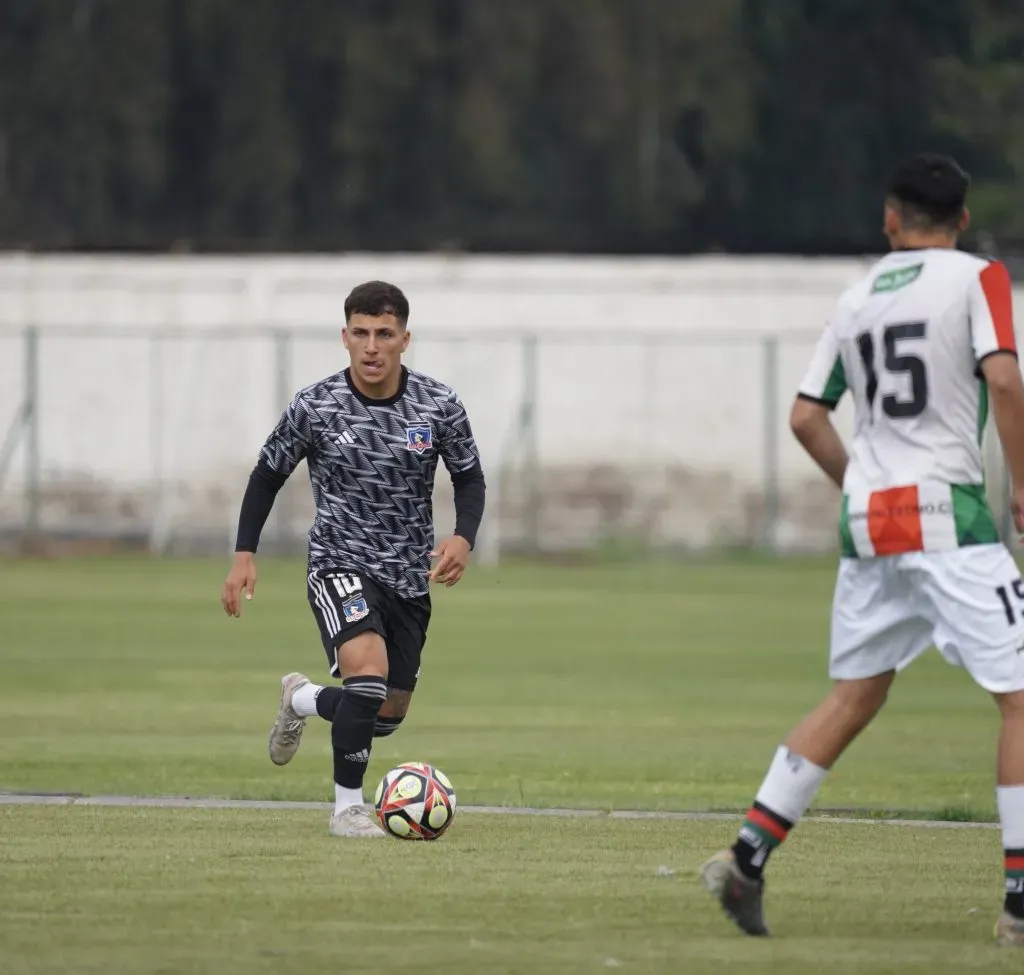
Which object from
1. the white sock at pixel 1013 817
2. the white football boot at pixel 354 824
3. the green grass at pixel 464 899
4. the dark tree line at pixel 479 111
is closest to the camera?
the green grass at pixel 464 899

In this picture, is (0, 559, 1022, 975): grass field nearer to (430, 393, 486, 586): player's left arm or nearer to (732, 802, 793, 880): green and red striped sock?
(732, 802, 793, 880): green and red striped sock

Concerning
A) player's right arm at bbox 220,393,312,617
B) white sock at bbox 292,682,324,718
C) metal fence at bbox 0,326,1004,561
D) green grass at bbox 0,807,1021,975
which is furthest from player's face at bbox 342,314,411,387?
metal fence at bbox 0,326,1004,561

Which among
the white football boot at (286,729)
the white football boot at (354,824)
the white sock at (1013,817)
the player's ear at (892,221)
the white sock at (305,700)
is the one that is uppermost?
the player's ear at (892,221)

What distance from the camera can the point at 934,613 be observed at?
22.6 feet

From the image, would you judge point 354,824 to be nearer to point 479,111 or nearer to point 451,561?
point 451,561

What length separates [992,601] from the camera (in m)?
6.82

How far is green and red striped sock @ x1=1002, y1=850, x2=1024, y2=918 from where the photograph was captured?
6859mm

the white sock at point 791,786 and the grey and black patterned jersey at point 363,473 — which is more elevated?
the grey and black patterned jersey at point 363,473

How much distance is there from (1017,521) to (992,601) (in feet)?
0.86

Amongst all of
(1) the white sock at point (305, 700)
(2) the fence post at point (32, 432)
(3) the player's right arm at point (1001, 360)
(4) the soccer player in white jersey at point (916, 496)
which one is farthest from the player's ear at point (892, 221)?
(2) the fence post at point (32, 432)

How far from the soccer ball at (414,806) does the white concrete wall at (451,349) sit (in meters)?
25.3

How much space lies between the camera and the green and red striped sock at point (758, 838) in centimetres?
694

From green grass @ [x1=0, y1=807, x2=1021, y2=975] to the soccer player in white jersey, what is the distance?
358 millimetres

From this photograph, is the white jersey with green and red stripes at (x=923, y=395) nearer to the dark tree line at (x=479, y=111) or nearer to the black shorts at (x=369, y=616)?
the black shorts at (x=369, y=616)
